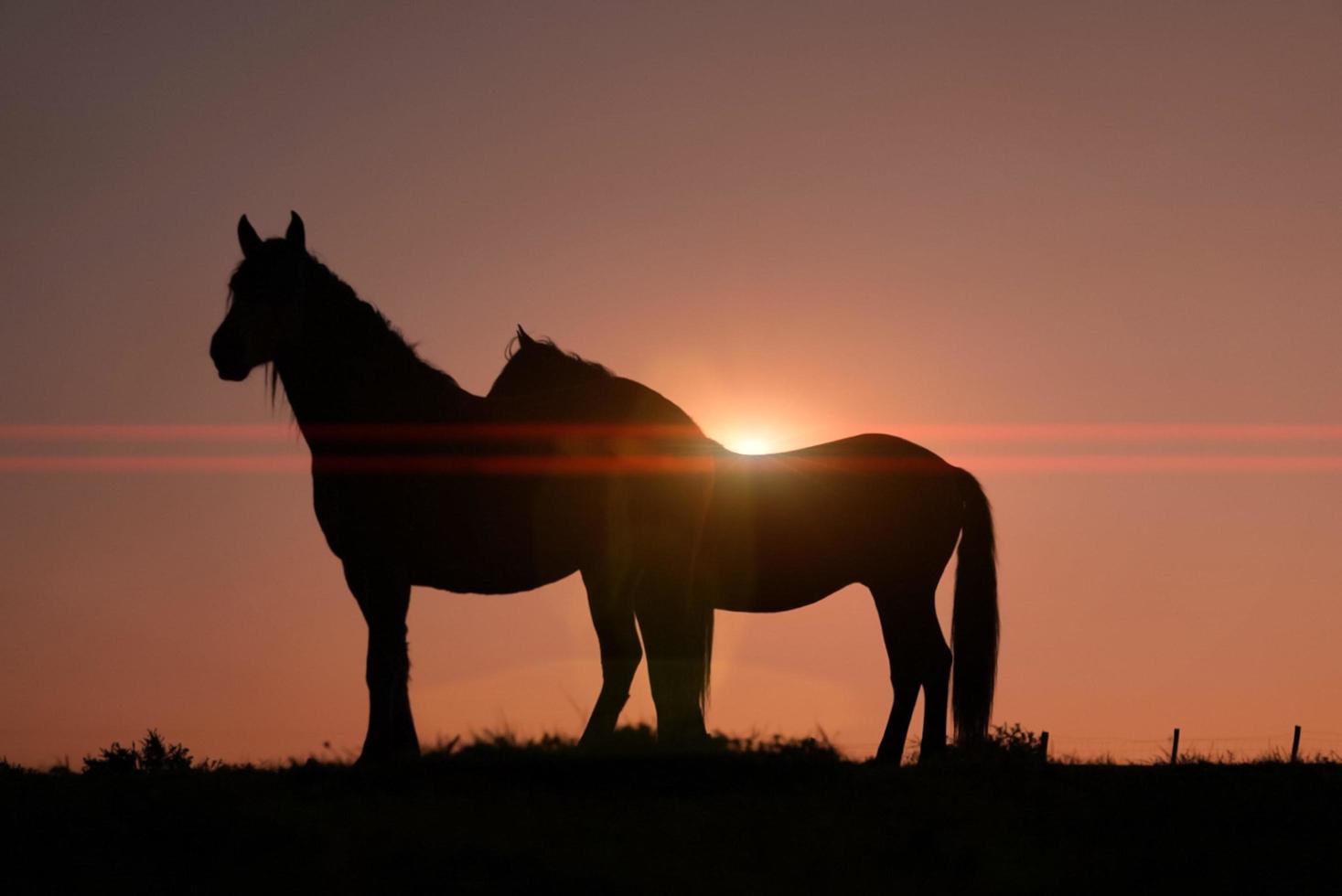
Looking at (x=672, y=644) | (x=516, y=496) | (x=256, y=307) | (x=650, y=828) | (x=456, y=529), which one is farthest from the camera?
(x=672, y=644)

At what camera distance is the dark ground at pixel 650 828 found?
6488 mm

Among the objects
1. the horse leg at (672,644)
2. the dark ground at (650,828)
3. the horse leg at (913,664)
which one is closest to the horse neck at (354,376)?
the horse leg at (672,644)

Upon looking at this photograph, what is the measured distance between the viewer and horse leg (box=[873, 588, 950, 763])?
41.3 feet

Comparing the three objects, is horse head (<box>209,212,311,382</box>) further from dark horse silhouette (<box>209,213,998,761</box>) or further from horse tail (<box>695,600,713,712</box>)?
horse tail (<box>695,600,713,712</box>)

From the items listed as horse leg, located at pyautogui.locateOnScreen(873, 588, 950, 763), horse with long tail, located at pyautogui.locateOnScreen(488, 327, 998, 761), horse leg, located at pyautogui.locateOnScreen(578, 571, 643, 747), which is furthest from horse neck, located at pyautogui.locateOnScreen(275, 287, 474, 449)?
horse leg, located at pyautogui.locateOnScreen(873, 588, 950, 763)

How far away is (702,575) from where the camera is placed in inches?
458

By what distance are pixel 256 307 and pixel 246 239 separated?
0.52 m

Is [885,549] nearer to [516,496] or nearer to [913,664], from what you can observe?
[913,664]

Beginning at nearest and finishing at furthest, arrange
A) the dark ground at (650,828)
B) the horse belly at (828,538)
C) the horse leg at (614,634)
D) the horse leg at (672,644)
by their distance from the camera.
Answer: the dark ground at (650,828) → the horse leg at (672,644) → the horse leg at (614,634) → the horse belly at (828,538)

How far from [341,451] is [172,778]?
2.68 m

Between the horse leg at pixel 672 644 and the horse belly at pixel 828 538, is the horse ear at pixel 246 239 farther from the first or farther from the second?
the horse belly at pixel 828 538

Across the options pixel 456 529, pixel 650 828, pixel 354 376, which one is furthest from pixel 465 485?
Answer: pixel 650 828

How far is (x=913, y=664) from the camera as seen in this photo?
13.0 metres

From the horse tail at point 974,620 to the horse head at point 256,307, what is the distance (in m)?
6.68
